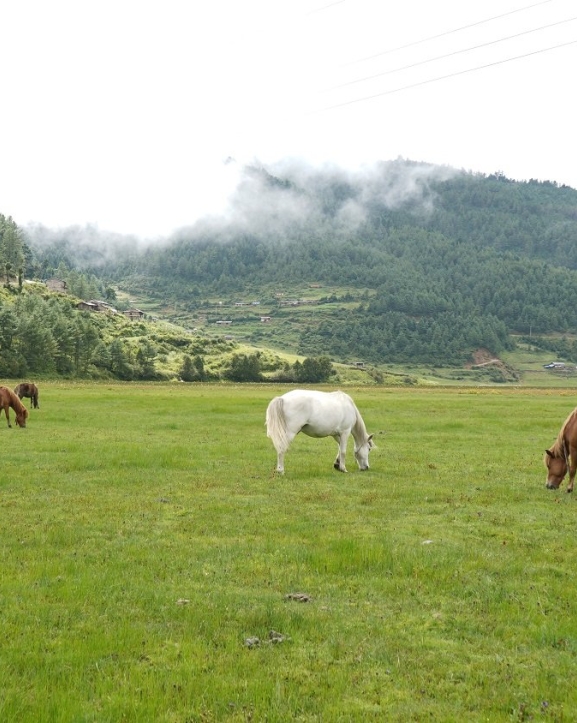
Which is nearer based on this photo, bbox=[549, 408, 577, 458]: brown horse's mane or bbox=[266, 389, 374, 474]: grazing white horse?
bbox=[549, 408, 577, 458]: brown horse's mane

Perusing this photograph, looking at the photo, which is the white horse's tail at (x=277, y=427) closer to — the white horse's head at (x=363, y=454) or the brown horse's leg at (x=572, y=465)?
the white horse's head at (x=363, y=454)

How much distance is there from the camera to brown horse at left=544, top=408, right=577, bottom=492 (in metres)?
16.9

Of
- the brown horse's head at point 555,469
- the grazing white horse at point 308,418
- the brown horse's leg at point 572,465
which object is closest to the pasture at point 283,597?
the brown horse's leg at point 572,465

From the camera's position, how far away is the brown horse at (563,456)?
16.9 meters

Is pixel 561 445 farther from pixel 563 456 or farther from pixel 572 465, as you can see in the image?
pixel 572 465

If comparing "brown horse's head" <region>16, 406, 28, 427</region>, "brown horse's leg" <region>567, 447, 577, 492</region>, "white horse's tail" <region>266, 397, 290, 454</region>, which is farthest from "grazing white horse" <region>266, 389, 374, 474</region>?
"brown horse's head" <region>16, 406, 28, 427</region>

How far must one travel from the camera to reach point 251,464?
861 inches

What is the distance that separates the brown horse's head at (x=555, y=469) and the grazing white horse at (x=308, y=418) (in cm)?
595

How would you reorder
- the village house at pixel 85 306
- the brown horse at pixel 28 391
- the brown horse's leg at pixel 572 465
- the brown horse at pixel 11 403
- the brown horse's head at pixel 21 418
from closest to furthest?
the brown horse's leg at pixel 572 465 → the brown horse at pixel 11 403 → the brown horse's head at pixel 21 418 → the brown horse at pixel 28 391 → the village house at pixel 85 306

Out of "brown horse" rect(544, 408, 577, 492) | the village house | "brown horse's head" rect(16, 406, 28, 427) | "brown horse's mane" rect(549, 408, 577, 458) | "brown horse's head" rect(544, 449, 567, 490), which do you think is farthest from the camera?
the village house

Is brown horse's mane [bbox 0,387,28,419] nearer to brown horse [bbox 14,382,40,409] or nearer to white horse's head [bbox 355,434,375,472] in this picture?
brown horse [bbox 14,382,40,409]

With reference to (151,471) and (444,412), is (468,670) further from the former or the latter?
(444,412)

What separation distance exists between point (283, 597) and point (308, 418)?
1127cm

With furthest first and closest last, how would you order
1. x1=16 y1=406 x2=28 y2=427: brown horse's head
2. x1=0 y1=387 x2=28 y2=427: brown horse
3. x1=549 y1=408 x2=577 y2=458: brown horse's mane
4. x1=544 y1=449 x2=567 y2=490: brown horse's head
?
x1=16 y1=406 x2=28 y2=427: brown horse's head
x1=0 y1=387 x2=28 y2=427: brown horse
x1=544 y1=449 x2=567 y2=490: brown horse's head
x1=549 y1=408 x2=577 y2=458: brown horse's mane
